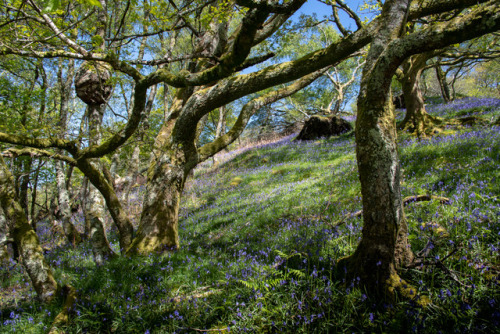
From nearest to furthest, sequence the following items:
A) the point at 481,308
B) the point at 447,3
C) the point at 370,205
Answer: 1. the point at 481,308
2. the point at 370,205
3. the point at 447,3

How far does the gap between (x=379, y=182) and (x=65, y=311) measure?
176 inches

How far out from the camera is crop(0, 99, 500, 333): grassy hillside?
2609 mm

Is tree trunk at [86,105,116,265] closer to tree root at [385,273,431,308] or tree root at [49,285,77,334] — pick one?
tree root at [49,285,77,334]

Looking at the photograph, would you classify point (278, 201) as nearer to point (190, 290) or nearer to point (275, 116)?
point (190, 290)

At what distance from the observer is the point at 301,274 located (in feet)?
10.6

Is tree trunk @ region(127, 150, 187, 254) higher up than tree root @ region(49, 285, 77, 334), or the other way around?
tree trunk @ region(127, 150, 187, 254)

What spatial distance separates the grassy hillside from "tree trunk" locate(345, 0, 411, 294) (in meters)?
0.28

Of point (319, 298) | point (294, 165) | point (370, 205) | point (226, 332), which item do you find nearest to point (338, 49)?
point (370, 205)

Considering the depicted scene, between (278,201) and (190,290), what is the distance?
4.34 metres

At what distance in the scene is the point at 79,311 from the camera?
325 centimetres

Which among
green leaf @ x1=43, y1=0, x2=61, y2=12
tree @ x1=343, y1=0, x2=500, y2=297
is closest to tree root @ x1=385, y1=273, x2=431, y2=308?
tree @ x1=343, y1=0, x2=500, y2=297

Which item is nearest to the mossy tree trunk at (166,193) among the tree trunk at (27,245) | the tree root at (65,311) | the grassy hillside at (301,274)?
the grassy hillside at (301,274)

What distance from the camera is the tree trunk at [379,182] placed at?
263 cm

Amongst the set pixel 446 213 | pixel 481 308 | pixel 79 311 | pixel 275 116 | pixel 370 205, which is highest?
pixel 275 116
